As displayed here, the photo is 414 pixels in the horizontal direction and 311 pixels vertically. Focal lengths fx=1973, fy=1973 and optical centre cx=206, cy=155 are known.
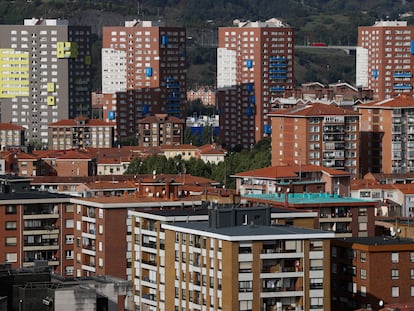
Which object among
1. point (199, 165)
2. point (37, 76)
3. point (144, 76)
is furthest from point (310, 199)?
point (144, 76)

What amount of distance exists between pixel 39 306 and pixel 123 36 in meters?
108


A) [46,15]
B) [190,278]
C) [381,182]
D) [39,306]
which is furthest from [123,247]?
[46,15]

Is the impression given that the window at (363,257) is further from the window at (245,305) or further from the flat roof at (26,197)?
the flat roof at (26,197)

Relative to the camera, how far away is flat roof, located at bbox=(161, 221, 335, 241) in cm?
4162

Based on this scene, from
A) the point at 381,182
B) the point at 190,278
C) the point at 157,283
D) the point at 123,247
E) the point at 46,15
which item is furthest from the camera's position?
the point at 46,15

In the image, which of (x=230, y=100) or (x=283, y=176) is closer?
(x=283, y=176)

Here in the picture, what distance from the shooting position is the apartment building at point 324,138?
9000cm

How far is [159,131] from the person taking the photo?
409 ft

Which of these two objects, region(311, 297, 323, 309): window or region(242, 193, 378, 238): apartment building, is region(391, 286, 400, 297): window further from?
region(242, 193, 378, 238): apartment building

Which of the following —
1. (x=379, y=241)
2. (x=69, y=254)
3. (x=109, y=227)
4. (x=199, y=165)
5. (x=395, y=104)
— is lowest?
(x=69, y=254)

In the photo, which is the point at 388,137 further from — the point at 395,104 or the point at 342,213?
the point at 342,213

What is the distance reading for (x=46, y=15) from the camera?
622ft

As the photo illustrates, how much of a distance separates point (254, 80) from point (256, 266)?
95544 millimetres

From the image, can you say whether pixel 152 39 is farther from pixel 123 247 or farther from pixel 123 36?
pixel 123 247
